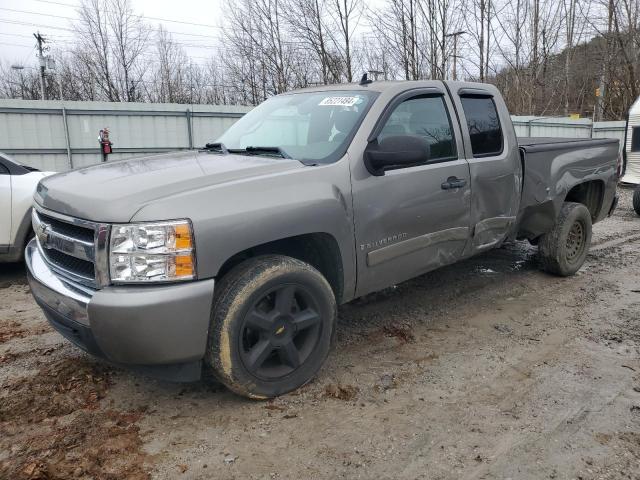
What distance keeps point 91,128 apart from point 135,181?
1407 cm

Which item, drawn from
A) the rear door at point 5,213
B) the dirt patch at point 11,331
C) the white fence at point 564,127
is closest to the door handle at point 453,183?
the dirt patch at point 11,331

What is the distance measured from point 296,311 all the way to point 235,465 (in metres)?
0.92

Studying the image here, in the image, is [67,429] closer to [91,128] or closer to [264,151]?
[264,151]

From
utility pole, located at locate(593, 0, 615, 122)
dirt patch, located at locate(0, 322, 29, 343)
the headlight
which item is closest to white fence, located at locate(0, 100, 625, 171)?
dirt patch, located at locate(0, 322, 29, 343)

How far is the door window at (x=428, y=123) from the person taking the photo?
366cm

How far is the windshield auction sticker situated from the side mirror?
21.0 inches

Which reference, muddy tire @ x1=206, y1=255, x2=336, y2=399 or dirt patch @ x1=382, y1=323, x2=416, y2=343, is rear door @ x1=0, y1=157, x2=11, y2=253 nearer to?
muddy tire @ x1=206, y1=255, x2=336, y2=399

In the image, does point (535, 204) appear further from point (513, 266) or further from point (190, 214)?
point (190, 214)

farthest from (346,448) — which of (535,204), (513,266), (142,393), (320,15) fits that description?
(320,15)

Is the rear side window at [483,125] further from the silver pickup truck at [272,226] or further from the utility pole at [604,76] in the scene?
the utility pole at [604,76]

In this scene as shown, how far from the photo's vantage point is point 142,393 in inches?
122

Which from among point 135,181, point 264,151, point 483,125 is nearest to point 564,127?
point 483,125

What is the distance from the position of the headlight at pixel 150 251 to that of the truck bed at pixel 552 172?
131 inches

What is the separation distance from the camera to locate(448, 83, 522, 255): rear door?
13.5 ft
